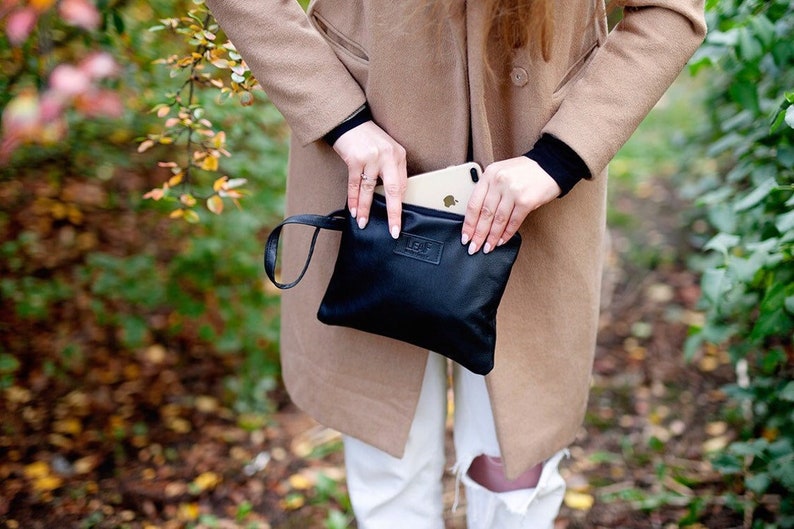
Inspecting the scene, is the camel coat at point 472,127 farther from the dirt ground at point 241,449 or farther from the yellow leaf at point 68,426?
the yellow leaf at point 68,426

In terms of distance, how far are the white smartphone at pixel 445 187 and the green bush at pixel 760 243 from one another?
63cm

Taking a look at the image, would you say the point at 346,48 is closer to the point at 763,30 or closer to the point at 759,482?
the point at 763,30

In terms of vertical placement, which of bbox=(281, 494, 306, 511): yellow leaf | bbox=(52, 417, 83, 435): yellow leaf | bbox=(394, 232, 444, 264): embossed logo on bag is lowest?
bbox=(281, 494, 306, 511): yellow leaf

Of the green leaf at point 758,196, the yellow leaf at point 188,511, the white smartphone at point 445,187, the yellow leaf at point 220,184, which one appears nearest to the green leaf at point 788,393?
the green leaf at point 758,196

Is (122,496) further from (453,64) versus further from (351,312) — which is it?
(453,64)

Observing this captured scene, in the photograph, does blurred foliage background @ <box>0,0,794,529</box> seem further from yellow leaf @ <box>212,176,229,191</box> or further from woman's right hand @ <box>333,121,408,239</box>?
woman's right hand @ <box>333,121,408,239</box>

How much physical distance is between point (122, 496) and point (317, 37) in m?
1.61

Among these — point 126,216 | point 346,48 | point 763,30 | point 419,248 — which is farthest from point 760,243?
point 126,216

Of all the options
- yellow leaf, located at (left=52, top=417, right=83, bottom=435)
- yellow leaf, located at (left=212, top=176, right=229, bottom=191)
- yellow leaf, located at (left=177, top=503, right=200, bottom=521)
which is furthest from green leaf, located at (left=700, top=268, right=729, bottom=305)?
yellow leaf, located at (left=52, top=417, right=83, bottom=435)

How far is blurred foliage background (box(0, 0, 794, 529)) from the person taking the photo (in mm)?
1662

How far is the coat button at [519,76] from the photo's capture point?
3.92ft

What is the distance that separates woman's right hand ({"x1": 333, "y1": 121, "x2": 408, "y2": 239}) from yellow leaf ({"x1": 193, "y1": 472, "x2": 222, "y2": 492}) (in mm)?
1420

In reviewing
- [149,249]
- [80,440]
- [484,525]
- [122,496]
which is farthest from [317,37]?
[149,249]

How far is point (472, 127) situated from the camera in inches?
48.9
